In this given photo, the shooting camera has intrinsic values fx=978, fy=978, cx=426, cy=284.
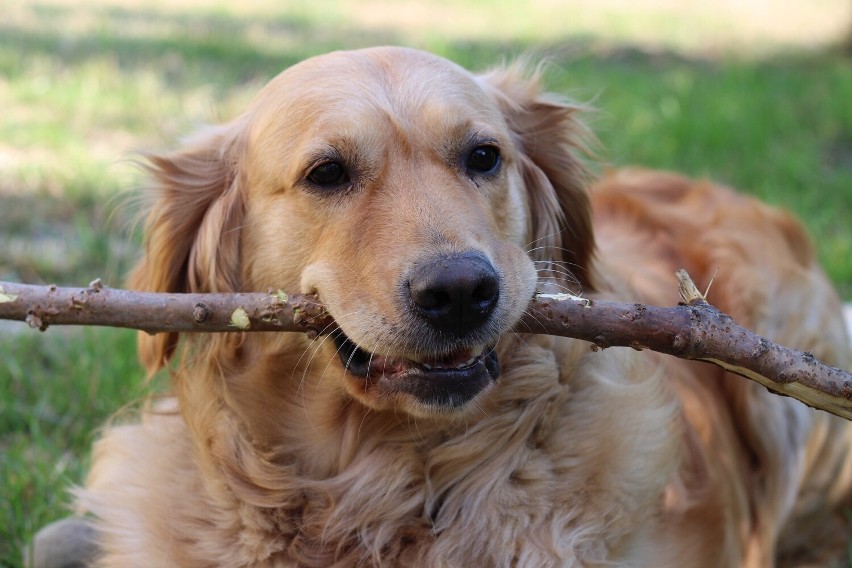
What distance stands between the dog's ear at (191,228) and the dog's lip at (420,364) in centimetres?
56

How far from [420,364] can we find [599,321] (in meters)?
0.46

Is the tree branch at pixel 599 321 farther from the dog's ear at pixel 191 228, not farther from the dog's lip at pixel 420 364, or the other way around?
the dog's ear at pixel 191 228

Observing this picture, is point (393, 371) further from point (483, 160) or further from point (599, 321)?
point (483, 160)

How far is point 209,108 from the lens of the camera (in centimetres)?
346

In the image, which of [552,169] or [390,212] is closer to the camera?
[390,212]

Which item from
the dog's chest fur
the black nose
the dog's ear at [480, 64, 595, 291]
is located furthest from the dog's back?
the black nose

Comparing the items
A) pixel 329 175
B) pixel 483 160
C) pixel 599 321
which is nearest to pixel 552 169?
pixel 483 160

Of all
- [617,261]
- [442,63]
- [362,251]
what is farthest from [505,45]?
[362,251]

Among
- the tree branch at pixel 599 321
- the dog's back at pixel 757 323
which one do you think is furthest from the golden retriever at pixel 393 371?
the dog's back at pixel 757 323

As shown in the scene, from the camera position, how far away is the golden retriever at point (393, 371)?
245cm

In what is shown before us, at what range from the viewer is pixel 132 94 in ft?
23.6

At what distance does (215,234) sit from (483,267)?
997mm

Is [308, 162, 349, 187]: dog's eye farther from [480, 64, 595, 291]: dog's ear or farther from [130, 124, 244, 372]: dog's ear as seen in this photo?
[480, 64, 595, 291]: dog's ear

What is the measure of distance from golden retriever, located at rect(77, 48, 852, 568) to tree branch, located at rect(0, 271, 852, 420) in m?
0.21
